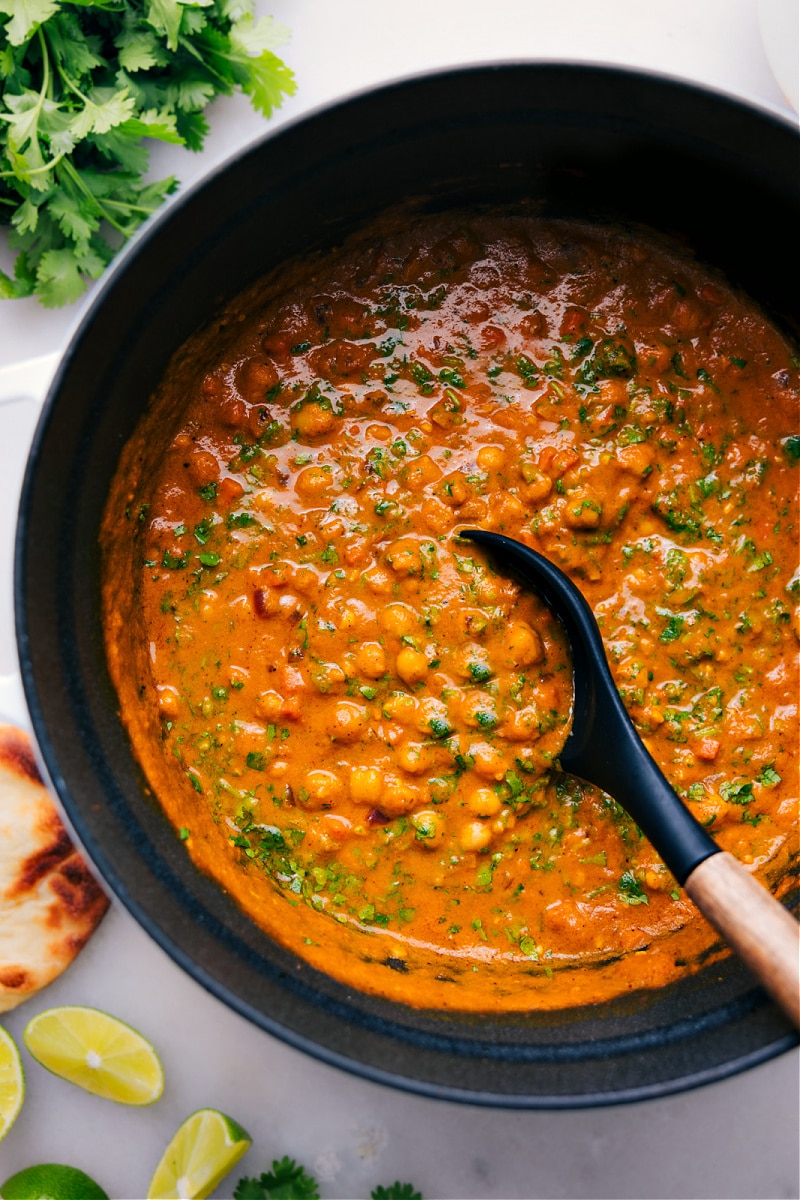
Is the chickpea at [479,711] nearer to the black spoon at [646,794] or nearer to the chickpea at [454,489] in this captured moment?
the black spoon at [646,794]

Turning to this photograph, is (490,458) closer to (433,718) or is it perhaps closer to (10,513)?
(433,718)

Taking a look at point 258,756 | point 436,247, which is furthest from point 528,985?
point 436,247

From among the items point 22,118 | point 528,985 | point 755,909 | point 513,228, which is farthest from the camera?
point 513,228

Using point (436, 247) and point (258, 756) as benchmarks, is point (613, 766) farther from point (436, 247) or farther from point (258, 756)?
point (436, 247)

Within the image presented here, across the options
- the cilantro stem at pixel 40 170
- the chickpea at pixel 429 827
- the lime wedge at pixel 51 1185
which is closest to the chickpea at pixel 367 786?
the chickpea at pixel 429 827

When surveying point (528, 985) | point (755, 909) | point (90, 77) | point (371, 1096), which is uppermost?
point (90, 77)

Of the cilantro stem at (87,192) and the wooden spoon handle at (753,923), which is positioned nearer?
the wooden spoon handle at (753,923)

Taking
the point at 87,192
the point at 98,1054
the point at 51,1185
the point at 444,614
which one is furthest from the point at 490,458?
the point at 51,1185
